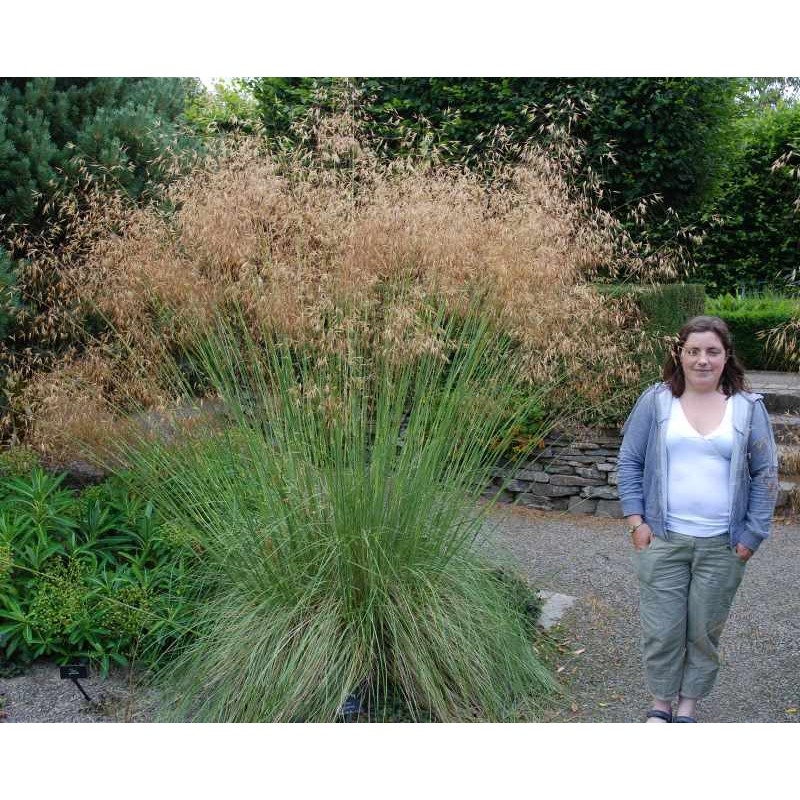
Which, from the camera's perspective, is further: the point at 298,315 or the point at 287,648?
the point at 298,315

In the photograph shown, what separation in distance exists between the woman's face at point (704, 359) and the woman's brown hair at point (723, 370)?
2 cm

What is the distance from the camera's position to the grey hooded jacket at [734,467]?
266 centimetres

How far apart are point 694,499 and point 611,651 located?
1.18 meters

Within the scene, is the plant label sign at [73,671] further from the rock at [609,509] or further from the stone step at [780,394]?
the stone step at [780,394]

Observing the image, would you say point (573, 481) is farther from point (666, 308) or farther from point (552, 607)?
point (552, 607)

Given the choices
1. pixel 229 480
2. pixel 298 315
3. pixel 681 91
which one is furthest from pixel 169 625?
pixel 681 91

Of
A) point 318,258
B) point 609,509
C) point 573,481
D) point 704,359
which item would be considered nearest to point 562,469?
point 573,481

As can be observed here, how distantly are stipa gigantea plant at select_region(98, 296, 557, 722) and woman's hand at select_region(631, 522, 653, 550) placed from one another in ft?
1.94

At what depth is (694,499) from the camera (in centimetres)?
271

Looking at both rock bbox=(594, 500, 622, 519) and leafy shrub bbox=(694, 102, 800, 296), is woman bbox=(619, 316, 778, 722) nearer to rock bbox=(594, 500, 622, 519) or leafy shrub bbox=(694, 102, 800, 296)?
rock bbox=(594, 500, 622, 519)

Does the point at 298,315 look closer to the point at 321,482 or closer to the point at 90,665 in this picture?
the point at 321,482

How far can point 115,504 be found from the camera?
3.96 m

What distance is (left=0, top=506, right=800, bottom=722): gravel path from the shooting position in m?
3.06

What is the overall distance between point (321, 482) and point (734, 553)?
1496mm
